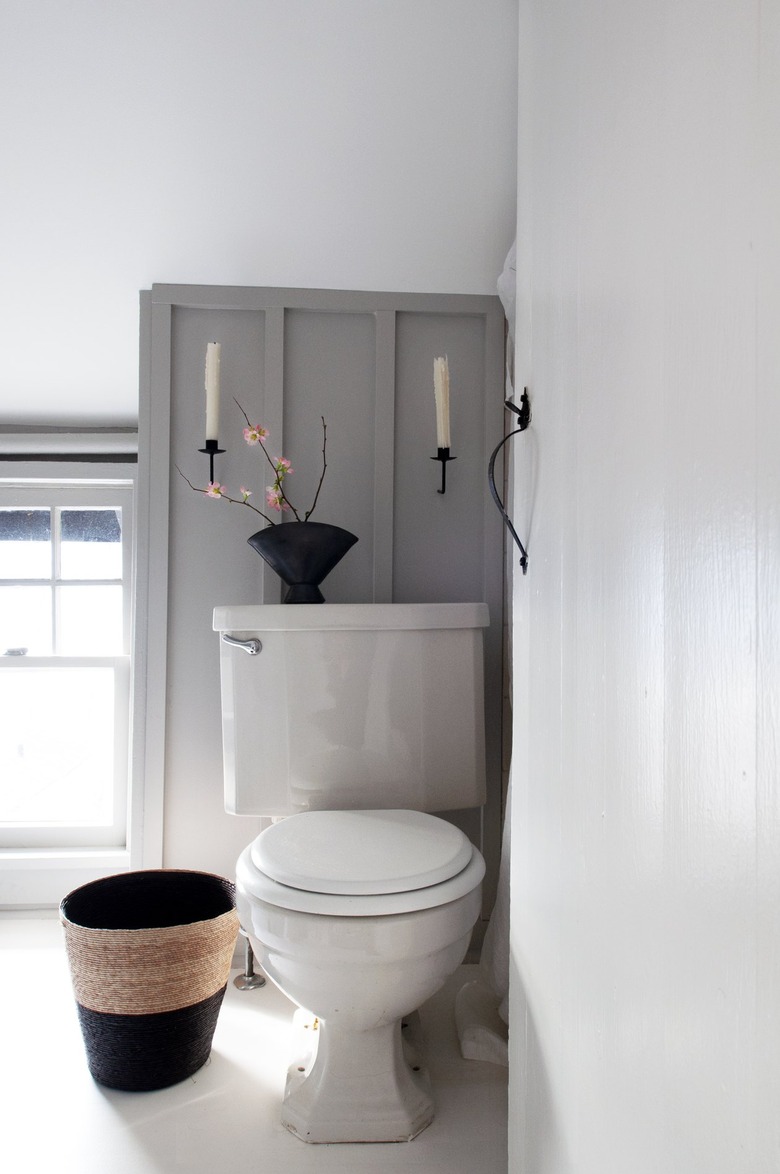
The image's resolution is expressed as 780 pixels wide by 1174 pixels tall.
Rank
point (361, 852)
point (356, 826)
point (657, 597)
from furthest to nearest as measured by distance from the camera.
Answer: point (356, 826) → point (361, 852) → point (657, 597)

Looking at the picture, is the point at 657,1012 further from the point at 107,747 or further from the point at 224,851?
the point at 107,747

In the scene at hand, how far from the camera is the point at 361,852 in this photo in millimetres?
1398

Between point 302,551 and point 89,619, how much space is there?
922 millimetres

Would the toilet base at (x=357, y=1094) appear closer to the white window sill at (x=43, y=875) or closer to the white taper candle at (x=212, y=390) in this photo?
the white window sill at (x=43, y=875)

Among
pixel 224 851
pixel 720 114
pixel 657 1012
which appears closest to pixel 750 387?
pixel 720 114

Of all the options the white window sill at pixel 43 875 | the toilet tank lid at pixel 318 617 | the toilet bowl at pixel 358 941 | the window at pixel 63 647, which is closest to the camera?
the toilet bowl at pixel 358 941

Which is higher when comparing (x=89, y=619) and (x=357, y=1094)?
(x=89, y=619)

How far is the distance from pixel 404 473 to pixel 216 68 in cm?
94

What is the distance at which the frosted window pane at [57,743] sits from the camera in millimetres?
2510

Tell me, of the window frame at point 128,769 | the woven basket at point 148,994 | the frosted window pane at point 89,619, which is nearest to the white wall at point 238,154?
the window frame at point 128,769

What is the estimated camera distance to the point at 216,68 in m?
1.73

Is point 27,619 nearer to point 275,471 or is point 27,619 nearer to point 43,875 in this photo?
point 43,875

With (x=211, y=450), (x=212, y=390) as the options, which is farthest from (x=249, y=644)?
(x=212, y=390)

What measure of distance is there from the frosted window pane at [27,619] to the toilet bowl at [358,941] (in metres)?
1.28
